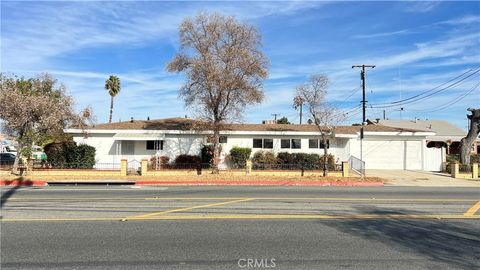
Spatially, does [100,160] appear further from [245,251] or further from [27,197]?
[245,251]

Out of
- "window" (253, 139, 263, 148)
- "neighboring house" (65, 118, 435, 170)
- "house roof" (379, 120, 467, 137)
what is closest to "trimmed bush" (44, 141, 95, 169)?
"neighboring house" (65, 118, 435, 170)

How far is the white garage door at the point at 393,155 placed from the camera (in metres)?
33.6

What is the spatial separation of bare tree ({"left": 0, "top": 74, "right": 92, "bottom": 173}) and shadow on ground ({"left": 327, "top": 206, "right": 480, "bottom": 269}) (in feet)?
66.4

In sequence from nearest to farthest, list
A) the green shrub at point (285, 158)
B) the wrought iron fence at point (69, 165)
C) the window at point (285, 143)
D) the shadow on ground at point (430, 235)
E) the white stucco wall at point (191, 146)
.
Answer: the shadow on ground at point (430, 235) < the wrought iron fence at point (69, 165) < the green shrub at point (285, 158) < the white stucco wall at point (191, 146) < the window at point (285, 143)

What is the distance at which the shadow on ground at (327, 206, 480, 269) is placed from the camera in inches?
275

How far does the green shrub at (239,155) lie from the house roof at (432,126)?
88.7ft

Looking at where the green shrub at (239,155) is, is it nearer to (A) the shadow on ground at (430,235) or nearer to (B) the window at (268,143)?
(B) the window at (268,143)

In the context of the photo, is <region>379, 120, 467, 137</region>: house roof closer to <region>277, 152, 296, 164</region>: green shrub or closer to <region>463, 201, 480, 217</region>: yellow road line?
<region>277, 152, 296, 164</region>: green shrub

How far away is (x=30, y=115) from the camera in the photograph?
82.1 ft

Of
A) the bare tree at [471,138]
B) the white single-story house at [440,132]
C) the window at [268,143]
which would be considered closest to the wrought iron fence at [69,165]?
the window at [268,143]

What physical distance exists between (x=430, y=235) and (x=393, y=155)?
87.1 ft

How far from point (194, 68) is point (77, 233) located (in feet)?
57.1

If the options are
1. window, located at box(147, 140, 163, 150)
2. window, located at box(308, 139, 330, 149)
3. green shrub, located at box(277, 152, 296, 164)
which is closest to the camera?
green shrub, located at box(277, 152, 296, 164)

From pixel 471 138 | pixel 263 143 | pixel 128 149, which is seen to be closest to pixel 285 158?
pixel 263 143
